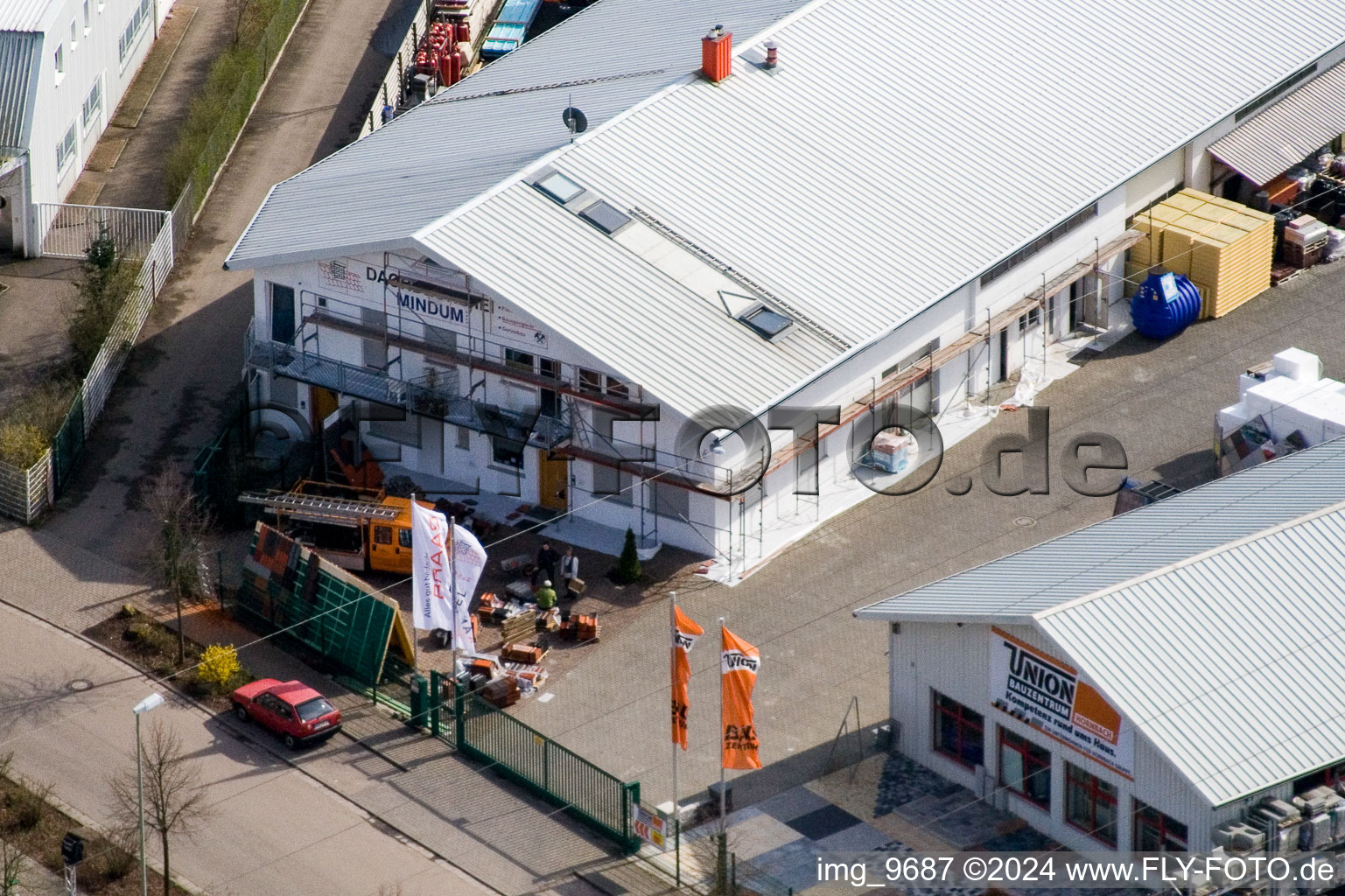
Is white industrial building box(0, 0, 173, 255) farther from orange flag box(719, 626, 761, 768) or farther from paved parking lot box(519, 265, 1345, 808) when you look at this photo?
orange flag box(719, 626, 761, 768)

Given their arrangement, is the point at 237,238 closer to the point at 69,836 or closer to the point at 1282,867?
the point at 69,836

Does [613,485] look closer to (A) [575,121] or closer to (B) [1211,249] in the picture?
(A) [575,121]

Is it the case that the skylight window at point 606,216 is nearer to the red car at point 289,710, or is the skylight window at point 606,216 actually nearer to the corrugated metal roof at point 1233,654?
the red car at point 289,710

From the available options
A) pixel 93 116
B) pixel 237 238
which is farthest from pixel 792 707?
pixel 93 116

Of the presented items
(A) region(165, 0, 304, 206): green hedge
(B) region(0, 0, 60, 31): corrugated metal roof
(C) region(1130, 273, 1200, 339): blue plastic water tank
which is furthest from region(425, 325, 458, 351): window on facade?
(C) region(1130, 273, 1200, 339): blue plastic water tank

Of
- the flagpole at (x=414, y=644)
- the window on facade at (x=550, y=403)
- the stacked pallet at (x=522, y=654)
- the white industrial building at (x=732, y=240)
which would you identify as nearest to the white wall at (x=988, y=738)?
the white industrial building at (x=732, y=240)

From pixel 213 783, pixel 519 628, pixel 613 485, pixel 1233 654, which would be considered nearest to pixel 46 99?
pixel 613 485

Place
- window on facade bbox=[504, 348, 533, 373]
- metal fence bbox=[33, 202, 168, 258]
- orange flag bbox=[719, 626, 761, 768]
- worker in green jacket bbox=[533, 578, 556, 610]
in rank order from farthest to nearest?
metal fence bbox=[33, 202, 168, 258]
window on facade bbox=[504, 348, 533, 373]
worker in green jacket bbox=[533, 578, 556, 610]
orange flag bbox=[719, 626, 761, 768]
